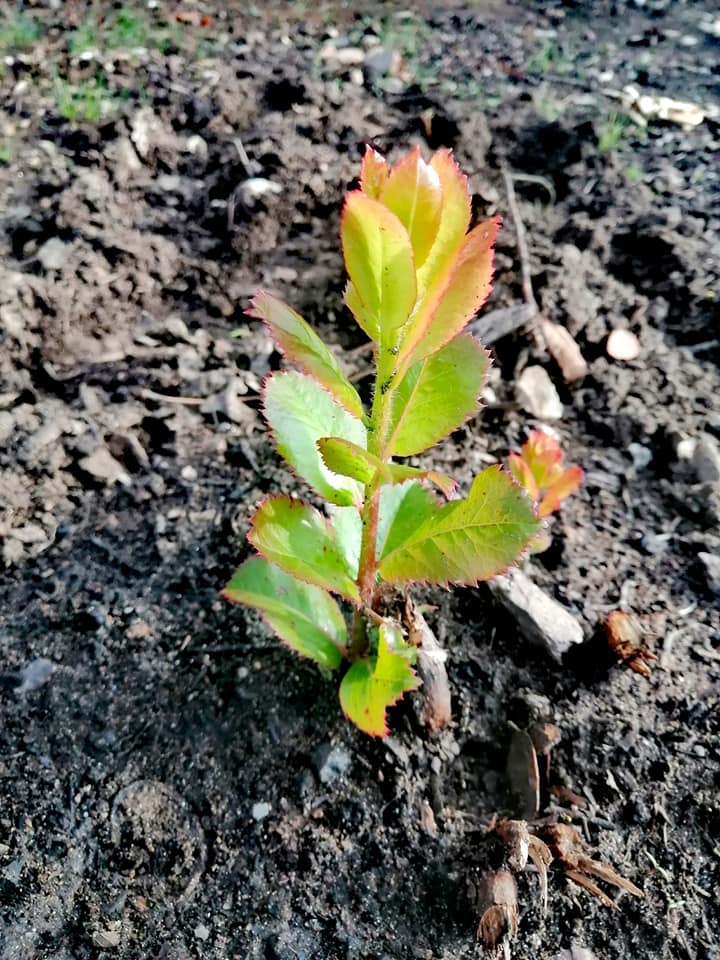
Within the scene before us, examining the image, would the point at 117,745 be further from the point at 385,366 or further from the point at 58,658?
the point at 385,366

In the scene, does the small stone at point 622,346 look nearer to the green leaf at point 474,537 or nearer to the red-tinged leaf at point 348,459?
the green leaf at point 474,537

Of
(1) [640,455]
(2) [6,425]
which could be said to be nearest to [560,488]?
(1) [640,455]

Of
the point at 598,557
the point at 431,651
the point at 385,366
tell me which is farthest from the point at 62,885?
the point at 598,557

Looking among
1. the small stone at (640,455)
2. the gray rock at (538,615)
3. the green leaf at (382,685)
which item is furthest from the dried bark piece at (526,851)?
the small stone at (640,455)

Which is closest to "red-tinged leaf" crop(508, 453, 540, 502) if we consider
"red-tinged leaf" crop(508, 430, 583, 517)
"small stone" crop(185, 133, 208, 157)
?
"red-tinged leaf" crop(508, 430, 583, 517)

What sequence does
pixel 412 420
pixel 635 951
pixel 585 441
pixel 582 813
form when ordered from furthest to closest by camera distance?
pixel 585 441
pixel 582 813
pixel 635 951
pixel 412 420
